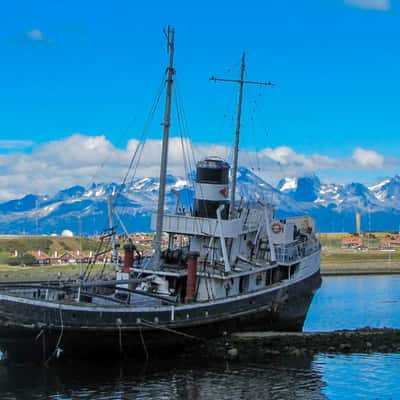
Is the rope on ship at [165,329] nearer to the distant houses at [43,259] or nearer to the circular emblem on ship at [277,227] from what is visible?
the circular emblem on ship at [277,227]

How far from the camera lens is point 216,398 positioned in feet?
91.2

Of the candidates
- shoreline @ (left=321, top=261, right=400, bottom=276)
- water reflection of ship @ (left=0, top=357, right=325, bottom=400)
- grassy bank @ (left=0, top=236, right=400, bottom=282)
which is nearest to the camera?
water reflection of ship @ (left=0, top=357, right=325, bottom=400)

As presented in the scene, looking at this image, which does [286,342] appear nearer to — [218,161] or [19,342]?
[218,161]

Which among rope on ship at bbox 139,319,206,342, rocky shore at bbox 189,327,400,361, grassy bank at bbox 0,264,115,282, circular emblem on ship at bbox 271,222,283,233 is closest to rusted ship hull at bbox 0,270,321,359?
rope on ship at bbox 139,319,206,342

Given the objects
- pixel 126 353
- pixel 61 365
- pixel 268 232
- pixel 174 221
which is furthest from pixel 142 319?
pixel 268 232

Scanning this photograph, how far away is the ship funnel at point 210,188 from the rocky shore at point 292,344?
20.6 ft

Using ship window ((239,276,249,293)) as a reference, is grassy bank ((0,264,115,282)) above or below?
below

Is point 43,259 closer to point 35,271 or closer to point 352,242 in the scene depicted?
point 35,271

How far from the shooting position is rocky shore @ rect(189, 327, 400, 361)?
33.6 metres

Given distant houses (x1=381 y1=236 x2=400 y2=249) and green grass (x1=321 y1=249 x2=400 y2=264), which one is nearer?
green grass (x1=321 y1=249 x2=400 y2=264)

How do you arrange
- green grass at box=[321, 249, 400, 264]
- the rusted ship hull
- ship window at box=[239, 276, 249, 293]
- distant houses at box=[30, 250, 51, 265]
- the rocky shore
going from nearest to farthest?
the rusted ship hull → the rocky shore → ship window at box=[239, 276, 249, 293] → distant houses at box=[30, 250, 51, 265] → green grass at box=[321, 249, 400, 264]

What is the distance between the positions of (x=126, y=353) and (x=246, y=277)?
8.26m

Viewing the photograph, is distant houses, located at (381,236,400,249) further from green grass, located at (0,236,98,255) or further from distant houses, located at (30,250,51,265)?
distant houses, located at (30,250,51,265)

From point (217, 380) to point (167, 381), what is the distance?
1.91 m
